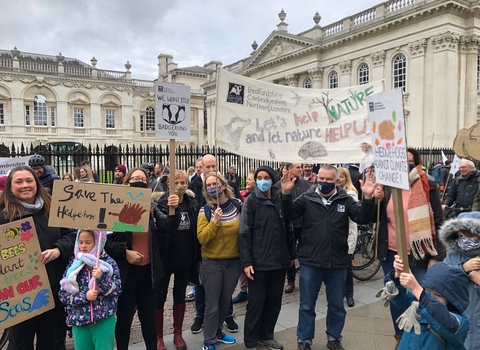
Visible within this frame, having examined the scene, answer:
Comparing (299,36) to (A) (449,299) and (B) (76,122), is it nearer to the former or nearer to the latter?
(B) (76,122)

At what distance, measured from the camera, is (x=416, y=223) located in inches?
145

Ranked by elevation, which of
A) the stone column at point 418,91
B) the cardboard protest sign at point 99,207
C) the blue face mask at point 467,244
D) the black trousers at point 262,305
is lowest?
the black trousers at point 262,305

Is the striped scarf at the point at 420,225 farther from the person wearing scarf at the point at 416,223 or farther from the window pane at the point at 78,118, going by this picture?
the window pane at the point at 78,118

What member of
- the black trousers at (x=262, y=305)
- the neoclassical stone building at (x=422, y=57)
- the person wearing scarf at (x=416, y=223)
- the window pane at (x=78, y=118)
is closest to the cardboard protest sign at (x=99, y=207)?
the black trousers at (x=262, y=305)

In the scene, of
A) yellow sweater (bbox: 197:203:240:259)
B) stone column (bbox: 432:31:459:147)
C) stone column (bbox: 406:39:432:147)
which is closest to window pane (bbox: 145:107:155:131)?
stone column (bbox: 406:39:432:147)

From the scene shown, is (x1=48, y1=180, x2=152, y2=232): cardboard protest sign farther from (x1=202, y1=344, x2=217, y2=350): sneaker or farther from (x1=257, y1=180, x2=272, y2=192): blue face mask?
(x1=202, y1=344, x2=217, y2=350): sneaker

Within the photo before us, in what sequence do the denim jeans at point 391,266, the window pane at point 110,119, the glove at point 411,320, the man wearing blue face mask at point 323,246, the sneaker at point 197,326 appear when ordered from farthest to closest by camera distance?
the window pane at point 110,119
the sneaker at point 197,326
the man wearing blue face mask at point 323,246
the denim jeans at point 391,266
the glove at point 411,320

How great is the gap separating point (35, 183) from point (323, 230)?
2924 mm

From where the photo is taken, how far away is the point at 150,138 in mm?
47875

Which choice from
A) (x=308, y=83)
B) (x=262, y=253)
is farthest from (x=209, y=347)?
(x=308, y=83)

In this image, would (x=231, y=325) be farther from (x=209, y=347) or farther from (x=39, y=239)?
(x=39, y=239)

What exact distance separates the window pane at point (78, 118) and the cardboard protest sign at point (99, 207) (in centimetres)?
4353

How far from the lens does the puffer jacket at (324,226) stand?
410 centimetres

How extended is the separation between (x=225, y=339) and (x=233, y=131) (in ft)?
8.00
